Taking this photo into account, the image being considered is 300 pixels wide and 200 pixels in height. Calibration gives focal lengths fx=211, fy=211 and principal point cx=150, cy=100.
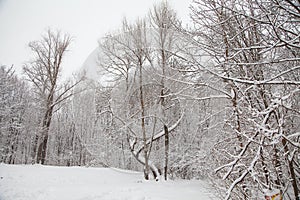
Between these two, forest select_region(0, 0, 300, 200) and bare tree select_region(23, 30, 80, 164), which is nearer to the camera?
forest select_region(0, 0, 300, 200)

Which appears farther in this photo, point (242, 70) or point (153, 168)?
point (153, 168)

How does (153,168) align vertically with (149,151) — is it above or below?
below

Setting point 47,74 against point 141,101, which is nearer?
point 141,101

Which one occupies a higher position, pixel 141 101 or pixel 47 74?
pixel 47 74

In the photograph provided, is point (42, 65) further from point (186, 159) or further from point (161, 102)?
point (186, 159)

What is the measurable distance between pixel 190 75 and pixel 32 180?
705cm

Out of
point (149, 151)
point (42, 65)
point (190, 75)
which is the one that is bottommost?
point (149, 151)

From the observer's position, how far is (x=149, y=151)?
959 cm

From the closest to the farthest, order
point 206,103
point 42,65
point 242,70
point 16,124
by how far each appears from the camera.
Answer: point 242,70 < point 206,103 < point 16,124 < point 42,65

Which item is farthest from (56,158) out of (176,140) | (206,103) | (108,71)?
(206,103)

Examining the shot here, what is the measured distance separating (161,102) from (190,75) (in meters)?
6.31

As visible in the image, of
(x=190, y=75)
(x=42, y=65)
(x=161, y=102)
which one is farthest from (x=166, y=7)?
(x=42, y=65)

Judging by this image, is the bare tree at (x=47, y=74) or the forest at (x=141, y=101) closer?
the forest at (x=141, y=101)

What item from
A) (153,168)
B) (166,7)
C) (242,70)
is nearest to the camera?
(242,70)
